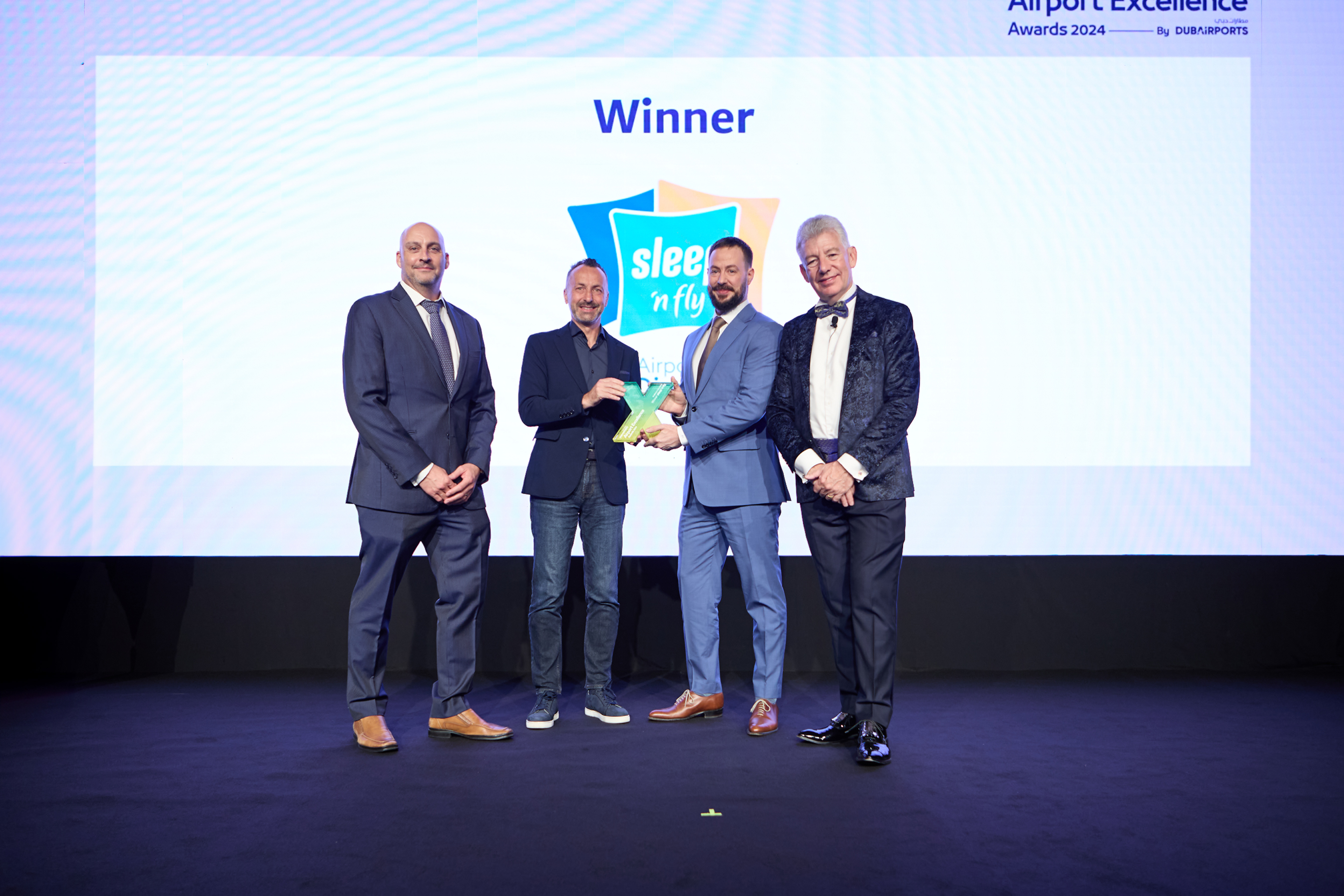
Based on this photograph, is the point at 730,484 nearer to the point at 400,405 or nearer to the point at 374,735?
the point at 400,405

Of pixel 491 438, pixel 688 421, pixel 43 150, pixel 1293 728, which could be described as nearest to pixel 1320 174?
pixel 1293 728

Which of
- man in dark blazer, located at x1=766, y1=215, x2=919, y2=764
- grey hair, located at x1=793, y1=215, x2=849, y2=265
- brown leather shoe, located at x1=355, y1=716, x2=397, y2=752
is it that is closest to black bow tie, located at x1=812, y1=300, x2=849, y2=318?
man in dark blazer, located at x1=766, y1=215, x2=919, y2=764

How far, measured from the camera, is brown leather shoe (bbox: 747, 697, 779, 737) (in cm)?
293

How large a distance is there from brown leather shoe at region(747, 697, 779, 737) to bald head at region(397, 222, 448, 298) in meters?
1.73

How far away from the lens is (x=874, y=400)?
270 centimetres

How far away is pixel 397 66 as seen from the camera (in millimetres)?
3992

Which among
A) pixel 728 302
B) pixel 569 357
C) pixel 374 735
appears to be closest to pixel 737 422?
pixel 728 302

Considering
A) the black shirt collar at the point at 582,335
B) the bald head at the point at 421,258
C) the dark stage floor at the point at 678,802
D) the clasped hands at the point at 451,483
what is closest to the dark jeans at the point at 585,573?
the dark stage floor at the point at 678,802

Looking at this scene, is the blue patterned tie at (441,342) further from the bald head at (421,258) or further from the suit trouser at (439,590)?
the suit trouser at (439,590)

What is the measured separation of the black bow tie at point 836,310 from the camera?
9.04 ft

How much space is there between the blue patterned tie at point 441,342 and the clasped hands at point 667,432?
631 mm

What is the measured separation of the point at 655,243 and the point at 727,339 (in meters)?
1.03

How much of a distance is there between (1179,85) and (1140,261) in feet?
2.60

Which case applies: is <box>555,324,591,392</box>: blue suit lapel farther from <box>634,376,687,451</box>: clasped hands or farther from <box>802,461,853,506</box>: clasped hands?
<box>802,461,853,506</box>: clasped hands
